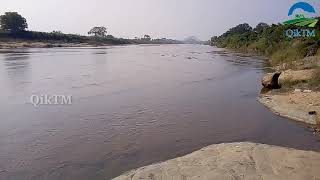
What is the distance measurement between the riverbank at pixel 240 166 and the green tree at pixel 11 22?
89.3 metres

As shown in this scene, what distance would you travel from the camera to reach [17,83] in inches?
922

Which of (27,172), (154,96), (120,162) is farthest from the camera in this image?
(154,96)

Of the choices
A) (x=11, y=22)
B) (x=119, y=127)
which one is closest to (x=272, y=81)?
(x=119, y=127)

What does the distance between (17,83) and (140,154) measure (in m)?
15.4

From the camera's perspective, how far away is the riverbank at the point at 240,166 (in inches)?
301

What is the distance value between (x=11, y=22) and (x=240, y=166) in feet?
299

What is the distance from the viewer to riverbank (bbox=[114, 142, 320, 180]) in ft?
25.1

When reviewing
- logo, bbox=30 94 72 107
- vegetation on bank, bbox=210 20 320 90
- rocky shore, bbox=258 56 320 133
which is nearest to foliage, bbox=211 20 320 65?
vegetation on bank, bbox=210 20 320 90

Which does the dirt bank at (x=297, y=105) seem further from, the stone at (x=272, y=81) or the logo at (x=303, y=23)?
the logo at (x=303, y=23)

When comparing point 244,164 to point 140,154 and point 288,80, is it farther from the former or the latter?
point 288,80

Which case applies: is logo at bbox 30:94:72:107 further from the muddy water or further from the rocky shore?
the rocky shore

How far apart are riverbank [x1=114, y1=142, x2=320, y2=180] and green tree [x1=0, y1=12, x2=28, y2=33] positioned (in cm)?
8931

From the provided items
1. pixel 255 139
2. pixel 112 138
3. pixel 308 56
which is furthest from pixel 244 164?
pixel 308 56

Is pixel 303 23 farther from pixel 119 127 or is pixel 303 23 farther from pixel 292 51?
pixel 119 127
